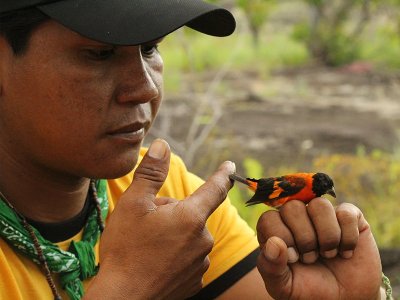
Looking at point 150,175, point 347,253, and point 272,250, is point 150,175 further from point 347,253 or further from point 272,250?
point 347,253

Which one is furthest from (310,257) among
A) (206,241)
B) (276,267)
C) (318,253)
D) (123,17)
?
(123,17)

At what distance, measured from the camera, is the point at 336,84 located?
10609mm

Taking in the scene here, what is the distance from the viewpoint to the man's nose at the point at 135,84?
1711 millimetres

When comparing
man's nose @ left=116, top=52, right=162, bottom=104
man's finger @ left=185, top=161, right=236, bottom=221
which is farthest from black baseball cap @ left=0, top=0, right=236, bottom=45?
man's finger @ left=185, top=161, right=236, bottom=221

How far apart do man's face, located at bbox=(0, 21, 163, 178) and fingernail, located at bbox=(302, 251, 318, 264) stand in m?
0.54

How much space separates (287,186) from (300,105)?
754cm

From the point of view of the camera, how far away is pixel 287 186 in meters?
1.73

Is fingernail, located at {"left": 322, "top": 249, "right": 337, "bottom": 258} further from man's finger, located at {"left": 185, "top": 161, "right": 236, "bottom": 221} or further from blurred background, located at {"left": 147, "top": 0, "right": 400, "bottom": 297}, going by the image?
blurred background, located at {"left": 147, "top": 0, "right": 400, "bottom": 297}

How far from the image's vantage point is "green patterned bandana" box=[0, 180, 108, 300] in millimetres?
1814

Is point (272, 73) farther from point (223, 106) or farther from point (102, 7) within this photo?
point (102, 7)

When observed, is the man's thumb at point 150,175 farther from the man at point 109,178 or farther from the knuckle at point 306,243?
the knuckle at point 306,243

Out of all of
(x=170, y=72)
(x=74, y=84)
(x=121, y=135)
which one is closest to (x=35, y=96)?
(x=74, y=84)

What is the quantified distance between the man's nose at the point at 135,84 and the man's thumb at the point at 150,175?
0.13m

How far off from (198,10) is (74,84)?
372 mm
